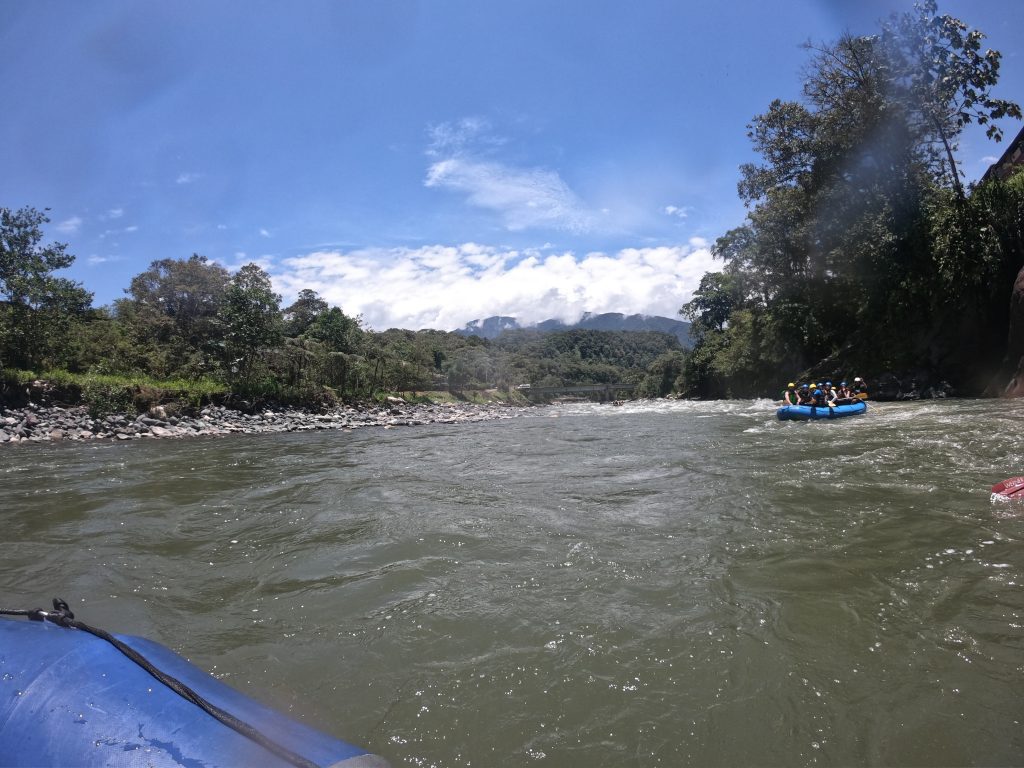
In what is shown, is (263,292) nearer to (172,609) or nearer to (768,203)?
(172,609)

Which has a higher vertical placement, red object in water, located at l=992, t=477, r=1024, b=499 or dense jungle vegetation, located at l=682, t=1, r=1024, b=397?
dense jungle vegetation, located at l=682, t=1, r=1024, b=397

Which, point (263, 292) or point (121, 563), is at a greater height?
point (263, 292)

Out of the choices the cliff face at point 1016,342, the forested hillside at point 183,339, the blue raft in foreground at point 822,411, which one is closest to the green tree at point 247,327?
the forested hillside at point 183,339

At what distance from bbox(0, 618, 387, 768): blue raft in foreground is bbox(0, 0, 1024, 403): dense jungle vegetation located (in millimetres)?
20241

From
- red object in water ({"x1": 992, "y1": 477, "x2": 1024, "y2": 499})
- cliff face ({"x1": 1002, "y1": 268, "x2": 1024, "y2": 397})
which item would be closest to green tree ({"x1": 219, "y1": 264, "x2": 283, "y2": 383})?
red object in water ({"x1": 992, "y1": 477, "x2": 1024, "y2": 499})

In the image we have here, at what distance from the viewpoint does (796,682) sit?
7.87ft

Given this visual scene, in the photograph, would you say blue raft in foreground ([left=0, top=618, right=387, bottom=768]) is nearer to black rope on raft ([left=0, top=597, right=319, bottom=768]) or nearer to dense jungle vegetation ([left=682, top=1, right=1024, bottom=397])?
black rope on raft ([left=0, top=597, right=319, bottom=768])

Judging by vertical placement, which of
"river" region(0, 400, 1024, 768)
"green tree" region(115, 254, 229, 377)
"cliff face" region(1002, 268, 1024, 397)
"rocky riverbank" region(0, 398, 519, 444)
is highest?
"green tree" region(115, 254, 229, 377)

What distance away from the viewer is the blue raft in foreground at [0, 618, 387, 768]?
1466 mm

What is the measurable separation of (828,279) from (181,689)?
30.2 metres

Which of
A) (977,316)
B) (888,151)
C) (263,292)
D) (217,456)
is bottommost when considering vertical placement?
(217,456)

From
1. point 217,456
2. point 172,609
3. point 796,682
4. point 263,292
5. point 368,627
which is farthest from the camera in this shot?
point 263,292

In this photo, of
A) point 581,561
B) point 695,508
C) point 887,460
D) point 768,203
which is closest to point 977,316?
point 768,203

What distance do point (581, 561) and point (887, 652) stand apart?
6.68 ft
